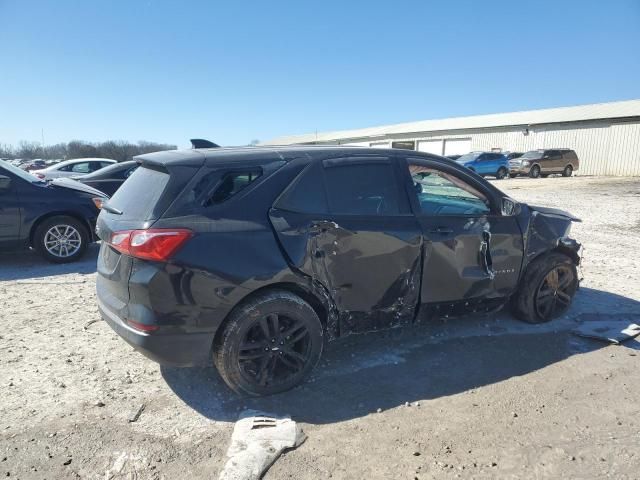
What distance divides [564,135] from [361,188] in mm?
36580

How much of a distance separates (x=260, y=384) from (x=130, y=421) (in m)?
0.86

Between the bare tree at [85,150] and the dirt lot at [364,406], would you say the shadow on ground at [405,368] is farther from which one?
the bare tree at [85,150]

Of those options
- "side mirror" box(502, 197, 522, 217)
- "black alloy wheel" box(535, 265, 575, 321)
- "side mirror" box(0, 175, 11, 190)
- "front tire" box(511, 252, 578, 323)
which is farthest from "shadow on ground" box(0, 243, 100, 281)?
"black alloy wheel" box(535, 265, 575, 321)

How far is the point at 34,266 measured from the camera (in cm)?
682

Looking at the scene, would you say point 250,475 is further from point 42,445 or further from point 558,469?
point 558,469

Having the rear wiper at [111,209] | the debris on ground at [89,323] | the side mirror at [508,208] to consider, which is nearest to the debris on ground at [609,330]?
the side mirror at [508,208]

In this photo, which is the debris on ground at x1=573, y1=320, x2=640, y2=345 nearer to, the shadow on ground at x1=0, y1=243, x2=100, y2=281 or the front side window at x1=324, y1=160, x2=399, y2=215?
the front side window at x1=324, y1=160, x2=399, y2=215

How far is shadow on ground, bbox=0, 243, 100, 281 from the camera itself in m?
6.31

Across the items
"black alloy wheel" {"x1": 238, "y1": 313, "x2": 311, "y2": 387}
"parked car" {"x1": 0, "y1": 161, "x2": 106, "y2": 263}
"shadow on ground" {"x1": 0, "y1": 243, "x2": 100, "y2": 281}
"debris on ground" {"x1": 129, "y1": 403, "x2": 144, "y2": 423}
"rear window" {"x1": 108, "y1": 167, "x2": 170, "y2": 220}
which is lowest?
"debris on ground" {"x1": 129, "y1": 403, "x2": 144, "y2": 423}

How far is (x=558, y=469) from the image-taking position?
2.60 metres

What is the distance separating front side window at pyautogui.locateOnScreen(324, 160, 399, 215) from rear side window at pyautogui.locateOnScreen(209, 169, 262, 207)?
1.94 ft

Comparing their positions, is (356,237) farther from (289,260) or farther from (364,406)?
(364,406)

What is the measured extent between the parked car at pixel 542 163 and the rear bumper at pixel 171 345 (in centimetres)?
2943

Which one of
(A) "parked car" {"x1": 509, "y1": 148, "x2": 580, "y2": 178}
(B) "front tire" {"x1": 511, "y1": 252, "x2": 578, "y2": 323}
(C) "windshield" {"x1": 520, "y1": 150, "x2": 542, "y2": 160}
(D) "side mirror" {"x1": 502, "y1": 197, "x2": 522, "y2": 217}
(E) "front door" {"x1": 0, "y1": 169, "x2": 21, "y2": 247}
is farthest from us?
(C) "windshield" {"x1": 520, "y1": 150, "x2": 542, "y2": 160}
